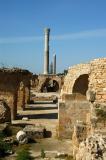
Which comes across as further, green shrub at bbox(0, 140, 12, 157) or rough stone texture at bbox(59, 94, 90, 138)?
rough stone texture at bbox(59, 94, 90, 138)

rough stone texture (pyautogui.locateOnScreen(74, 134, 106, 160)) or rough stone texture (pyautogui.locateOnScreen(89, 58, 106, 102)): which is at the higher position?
rough stone texture (pyautogui.locateOnScreen(89, 58, 106, 102))

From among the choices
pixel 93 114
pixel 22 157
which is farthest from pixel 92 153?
pixel 22 157

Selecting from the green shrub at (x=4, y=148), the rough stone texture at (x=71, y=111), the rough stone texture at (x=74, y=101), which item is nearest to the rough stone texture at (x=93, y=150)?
the green shrub at (x=4, y=148)

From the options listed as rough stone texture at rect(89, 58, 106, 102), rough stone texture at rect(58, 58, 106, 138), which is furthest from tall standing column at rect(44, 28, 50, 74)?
rough stone texture at rect(89, 58, 106, 102)

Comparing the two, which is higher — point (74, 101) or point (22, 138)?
point (74, 101)

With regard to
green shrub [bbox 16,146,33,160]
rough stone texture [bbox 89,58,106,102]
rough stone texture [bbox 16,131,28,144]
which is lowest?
green shrub [bbox 16,146,33,160]

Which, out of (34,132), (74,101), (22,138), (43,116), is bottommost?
(22,138)

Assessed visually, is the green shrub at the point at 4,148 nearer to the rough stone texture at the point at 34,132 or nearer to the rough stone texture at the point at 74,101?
the rough stone texture at the point at 34,132

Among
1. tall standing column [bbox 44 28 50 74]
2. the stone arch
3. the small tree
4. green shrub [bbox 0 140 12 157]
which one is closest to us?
the small tree

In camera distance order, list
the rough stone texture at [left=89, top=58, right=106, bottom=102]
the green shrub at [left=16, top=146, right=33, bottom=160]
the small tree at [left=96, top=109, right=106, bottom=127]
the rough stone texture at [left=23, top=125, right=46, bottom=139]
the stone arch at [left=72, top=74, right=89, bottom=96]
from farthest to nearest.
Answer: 1. the stone arch at [left=72, top=74, right=89, bottom=96]
2. the rough stone texture at [left=23, top=125, right=46, bottom=139]
3. the green shrub at [left=16, top=146, right=33, bottom=160]
4. the rough stone texture at [left=89, top=58, right=106, bottom=102]
5. the small tree at [left=96, top=109, right=106, bottom=127]

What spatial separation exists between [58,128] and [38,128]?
76 centimetres

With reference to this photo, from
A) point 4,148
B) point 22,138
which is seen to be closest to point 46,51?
point 22,138

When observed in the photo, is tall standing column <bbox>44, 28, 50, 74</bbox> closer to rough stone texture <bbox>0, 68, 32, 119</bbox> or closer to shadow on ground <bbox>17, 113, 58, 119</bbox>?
shadow on ground <bbox>17, 113, 58, 119</bbox>

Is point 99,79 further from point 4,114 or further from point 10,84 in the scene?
point 10,84
